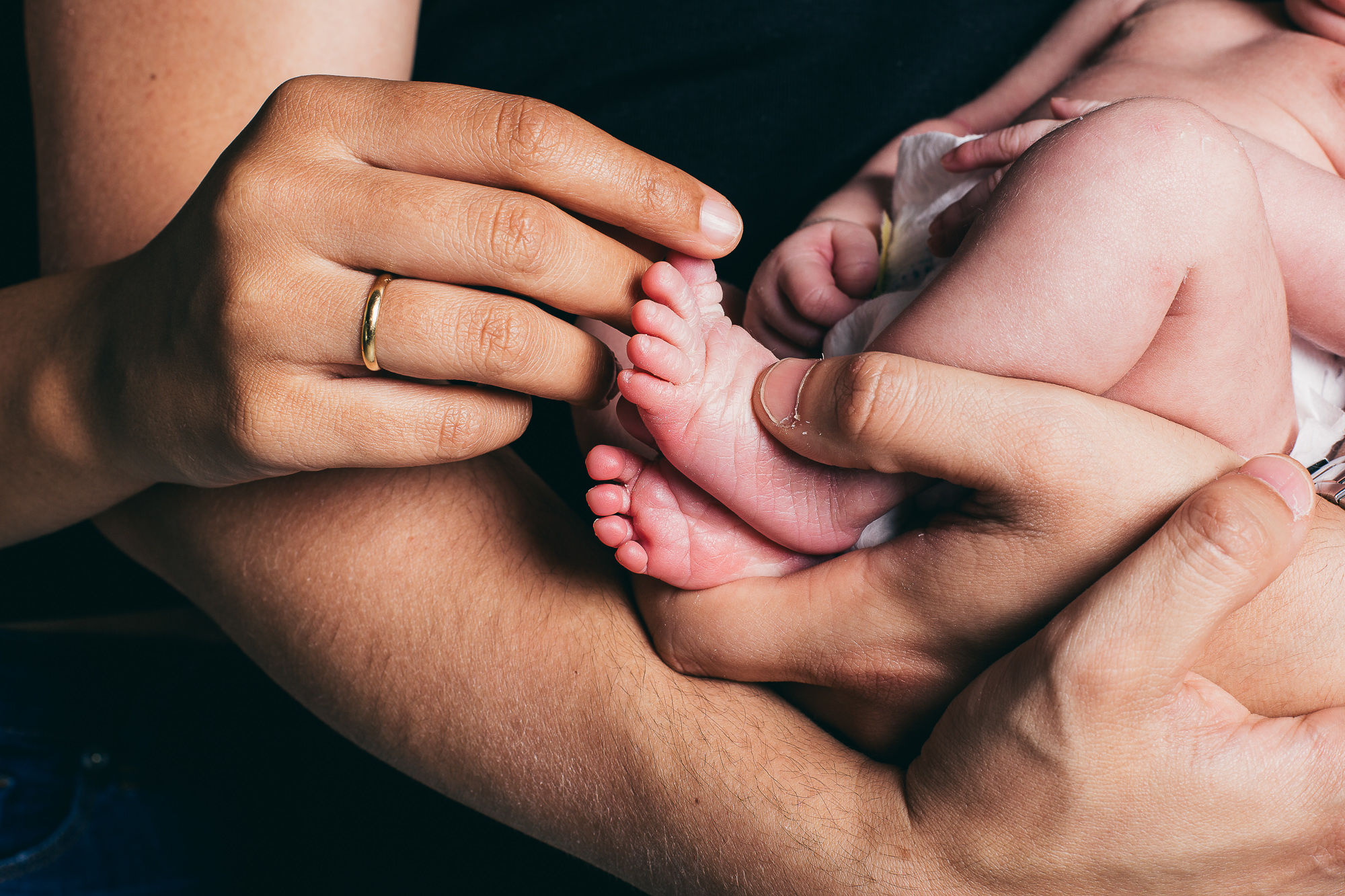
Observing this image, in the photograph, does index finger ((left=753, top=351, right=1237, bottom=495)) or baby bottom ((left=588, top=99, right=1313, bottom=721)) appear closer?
index finger ((left=753, top=351, right=1237, bottom=495))

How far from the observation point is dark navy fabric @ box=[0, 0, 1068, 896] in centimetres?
137

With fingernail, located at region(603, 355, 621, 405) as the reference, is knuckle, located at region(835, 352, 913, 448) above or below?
above

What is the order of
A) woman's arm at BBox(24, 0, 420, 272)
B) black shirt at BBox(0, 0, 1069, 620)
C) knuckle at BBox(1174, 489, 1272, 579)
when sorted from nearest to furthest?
knuckle at BBox(1174, 489, 1272, 579) < woman's arm at BBox(24, 0, 420, 272) < black shirt at BBox(0, 0, 1069, 620)

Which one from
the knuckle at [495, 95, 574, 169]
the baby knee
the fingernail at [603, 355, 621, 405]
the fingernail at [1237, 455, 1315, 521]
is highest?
the baby knee

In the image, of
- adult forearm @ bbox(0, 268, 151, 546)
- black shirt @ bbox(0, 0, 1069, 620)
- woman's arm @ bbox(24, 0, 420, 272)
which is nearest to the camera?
adult forearm @ bbox(0, 268, 151, 546)

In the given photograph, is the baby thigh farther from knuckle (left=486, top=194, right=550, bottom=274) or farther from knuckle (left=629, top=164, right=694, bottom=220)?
knuckle (left=486, top=194, right=550, bottom=274)

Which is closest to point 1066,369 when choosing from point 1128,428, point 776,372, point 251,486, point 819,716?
point 1128,428

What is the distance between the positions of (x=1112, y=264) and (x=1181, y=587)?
1.15 feet

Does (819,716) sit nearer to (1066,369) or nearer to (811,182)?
(1066,369)

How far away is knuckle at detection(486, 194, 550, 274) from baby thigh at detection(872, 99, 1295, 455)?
1.36ft

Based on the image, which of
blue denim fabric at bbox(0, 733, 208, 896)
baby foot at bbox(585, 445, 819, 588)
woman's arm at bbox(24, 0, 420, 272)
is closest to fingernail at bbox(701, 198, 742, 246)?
baby foot at bbox(585, 445, 819, 588)

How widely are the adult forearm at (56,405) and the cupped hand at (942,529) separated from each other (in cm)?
77

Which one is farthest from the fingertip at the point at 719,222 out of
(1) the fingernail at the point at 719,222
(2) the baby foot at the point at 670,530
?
(2) the baby foot at the point at 670,530

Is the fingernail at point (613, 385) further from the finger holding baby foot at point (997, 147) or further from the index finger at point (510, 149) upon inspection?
the finger holding baby foot at point (997, 147)
